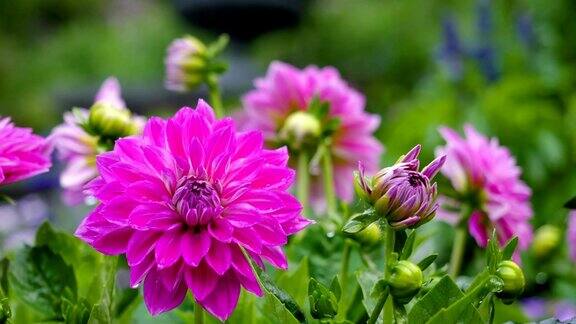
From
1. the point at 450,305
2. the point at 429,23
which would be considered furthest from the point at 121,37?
the point at 450,305

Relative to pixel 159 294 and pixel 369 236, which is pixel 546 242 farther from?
pixel 159 294

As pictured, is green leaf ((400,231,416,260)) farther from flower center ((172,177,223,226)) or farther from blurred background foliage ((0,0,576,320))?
blurred background foliage ((0,0,576,320))

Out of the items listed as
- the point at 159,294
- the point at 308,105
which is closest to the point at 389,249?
the point at 159,294

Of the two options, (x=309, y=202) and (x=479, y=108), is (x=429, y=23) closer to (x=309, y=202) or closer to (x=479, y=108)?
(x=479, y=108)

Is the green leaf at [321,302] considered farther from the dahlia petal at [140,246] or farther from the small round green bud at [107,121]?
the small round green bud at [107,121]

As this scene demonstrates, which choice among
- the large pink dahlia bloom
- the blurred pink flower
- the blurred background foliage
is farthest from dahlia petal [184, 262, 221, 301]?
the blurred background foliage

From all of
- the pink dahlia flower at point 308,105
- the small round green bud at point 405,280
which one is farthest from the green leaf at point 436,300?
the pink dahlia flower at point 308,105
